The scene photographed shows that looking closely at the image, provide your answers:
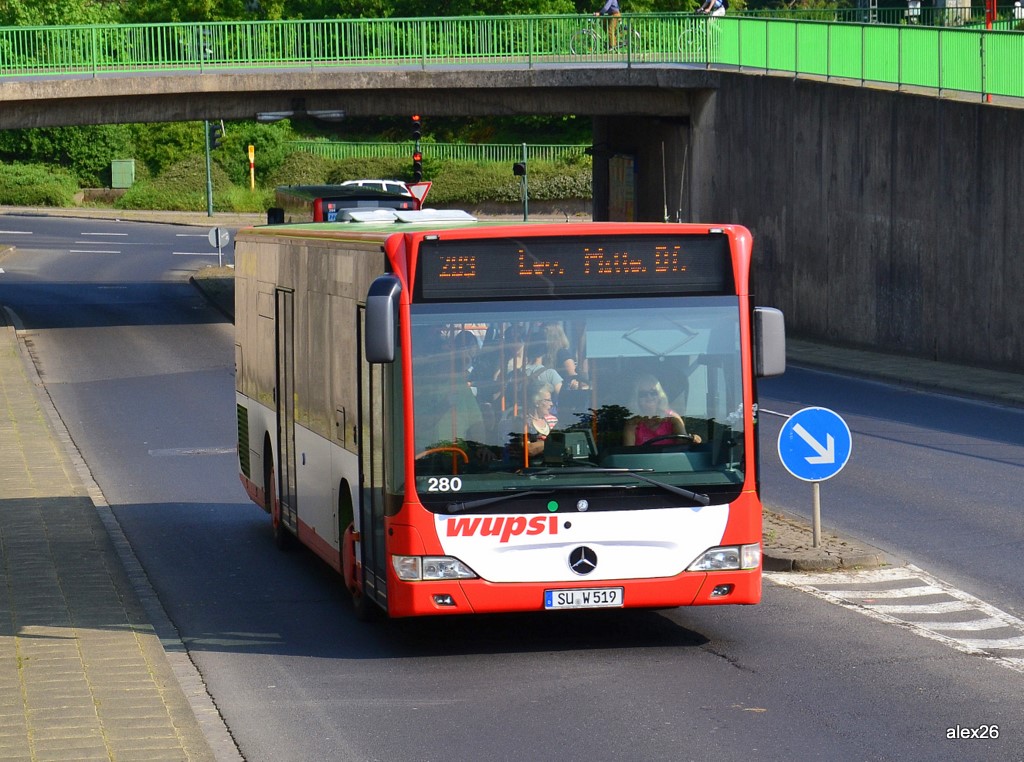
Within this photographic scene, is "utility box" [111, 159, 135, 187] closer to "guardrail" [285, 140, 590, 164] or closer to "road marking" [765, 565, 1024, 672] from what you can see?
"guardrail" [285, 140, 590, 164]

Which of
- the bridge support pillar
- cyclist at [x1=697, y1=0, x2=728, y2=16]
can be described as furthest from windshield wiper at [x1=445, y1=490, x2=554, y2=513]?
cyclist at [x1=697, y1=0, x2=728, y2=16]

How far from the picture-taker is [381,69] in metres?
38.3

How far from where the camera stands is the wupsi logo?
367 inches

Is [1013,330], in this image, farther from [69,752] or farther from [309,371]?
[69,752]

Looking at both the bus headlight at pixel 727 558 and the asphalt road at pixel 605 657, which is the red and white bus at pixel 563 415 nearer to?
the bus headlight at pixel 727 558

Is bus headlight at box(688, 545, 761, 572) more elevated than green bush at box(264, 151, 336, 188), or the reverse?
bus headlight at box(688, 545, 761, 572)

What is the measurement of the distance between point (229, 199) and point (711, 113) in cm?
4418

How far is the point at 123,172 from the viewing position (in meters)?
82.2

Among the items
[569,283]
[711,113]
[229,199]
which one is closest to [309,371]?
[569,283]

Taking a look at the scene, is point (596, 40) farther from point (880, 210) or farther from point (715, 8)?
point (880, 210)

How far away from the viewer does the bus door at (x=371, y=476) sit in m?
9.70

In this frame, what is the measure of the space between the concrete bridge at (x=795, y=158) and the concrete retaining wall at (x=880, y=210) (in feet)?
0.12

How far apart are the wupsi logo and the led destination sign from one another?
126 cm

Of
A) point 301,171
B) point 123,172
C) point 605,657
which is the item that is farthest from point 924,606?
point 123,172
